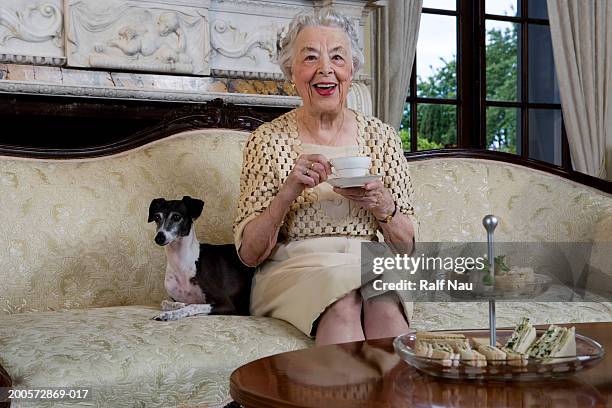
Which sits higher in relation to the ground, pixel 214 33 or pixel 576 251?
pixel 214 33

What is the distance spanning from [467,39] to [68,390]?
3578mm

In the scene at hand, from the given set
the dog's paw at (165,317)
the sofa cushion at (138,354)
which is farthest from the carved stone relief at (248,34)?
the sofa cushion at (138,354)

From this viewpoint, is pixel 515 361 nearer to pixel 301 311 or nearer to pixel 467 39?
pixel 301 311

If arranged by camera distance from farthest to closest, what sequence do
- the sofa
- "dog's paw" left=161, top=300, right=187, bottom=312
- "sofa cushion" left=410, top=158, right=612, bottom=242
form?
1. "sofa cushion" left=410, top=158, right=612, bottom=242
2. "dog's paw" left=161, top=300, right=187, bottom=312
3. the sofa

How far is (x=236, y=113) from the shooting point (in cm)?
267

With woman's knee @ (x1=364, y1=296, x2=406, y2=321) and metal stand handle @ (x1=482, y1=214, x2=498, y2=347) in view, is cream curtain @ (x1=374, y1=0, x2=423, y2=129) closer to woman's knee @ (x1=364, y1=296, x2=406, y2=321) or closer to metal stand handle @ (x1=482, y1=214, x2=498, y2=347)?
woman's knee @ (x1=364, y1=296, x2=406, y2=321)

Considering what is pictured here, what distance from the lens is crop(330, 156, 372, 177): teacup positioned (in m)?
1.82

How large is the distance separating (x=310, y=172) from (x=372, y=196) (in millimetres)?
174

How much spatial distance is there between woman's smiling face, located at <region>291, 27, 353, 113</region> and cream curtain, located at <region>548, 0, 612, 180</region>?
8.63ft

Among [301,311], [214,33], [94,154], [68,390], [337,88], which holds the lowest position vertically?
[68,390]

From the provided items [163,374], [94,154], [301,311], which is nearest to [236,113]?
[94,154]

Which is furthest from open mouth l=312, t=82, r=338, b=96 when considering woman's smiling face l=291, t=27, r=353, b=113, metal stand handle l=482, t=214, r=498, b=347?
metal stand handle l=482, t=214, r=498, b=347

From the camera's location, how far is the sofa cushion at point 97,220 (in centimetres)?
220

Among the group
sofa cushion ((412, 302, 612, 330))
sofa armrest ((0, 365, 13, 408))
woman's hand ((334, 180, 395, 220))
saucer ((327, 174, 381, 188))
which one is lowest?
sofa armrest ((0, 365, 13, 408))
